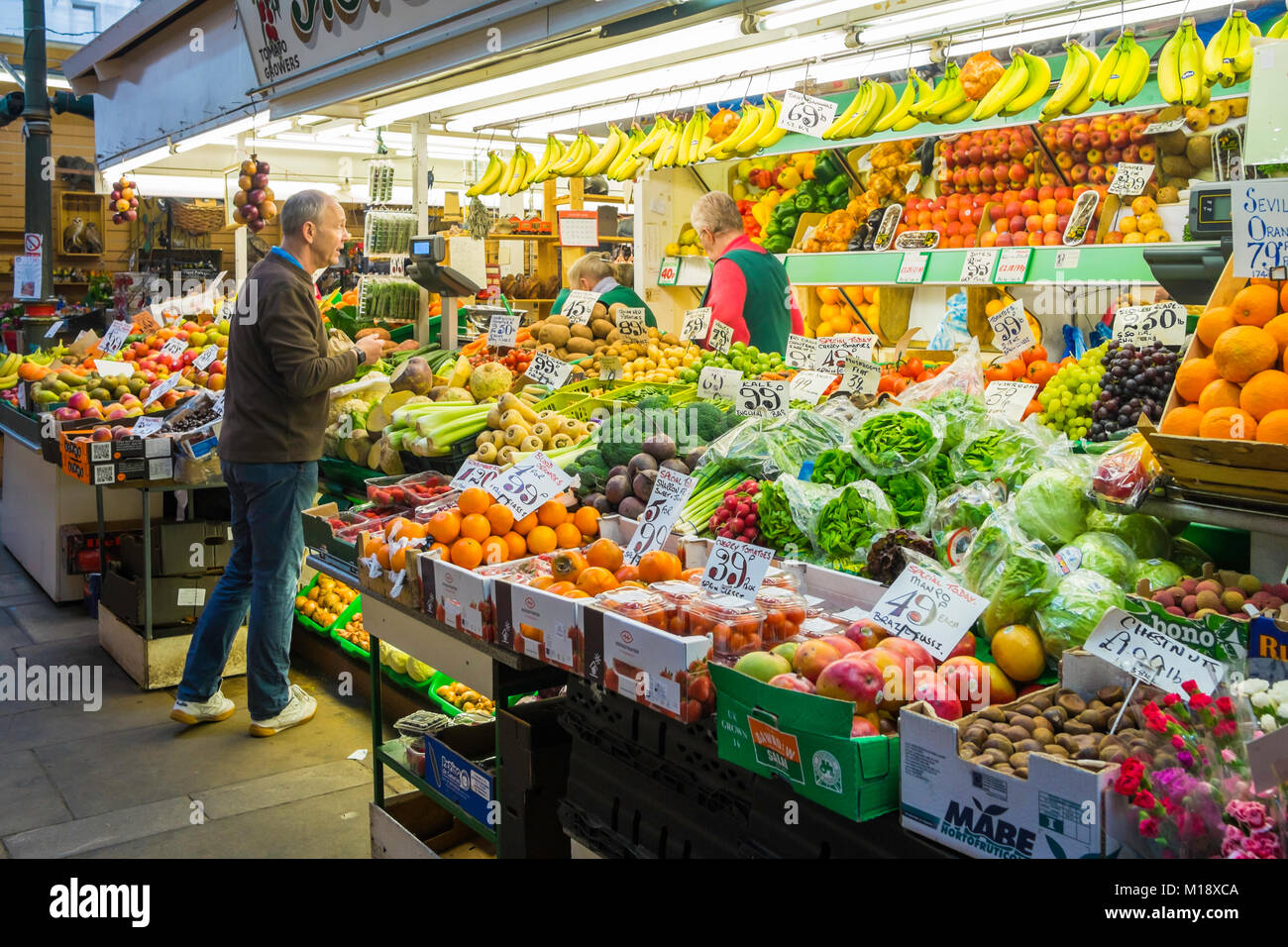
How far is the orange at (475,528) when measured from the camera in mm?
2842

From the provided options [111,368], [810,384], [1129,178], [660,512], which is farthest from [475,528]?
[111,368]

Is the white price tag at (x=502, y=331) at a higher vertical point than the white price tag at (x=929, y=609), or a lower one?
higher

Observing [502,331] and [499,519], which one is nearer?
[499,519]

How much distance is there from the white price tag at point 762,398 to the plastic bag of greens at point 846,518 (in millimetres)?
1234

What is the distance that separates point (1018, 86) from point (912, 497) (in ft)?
8.59

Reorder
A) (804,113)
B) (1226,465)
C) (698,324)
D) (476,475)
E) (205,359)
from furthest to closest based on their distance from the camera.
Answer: (205,359) < (698,324) < (804,113) < (476,475) < (1226,465)

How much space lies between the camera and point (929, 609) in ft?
6.81

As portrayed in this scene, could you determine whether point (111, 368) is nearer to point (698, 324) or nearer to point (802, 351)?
point (698, 324)

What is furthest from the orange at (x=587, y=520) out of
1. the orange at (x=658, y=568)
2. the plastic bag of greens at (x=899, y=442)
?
the plastic bag of greens at (x=899, y=442)

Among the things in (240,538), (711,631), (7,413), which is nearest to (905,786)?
(711,631)

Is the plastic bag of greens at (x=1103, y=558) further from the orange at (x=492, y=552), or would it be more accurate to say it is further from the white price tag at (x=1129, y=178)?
the white price tag at (x=1129, y=178)

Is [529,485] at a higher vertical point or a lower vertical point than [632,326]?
lower

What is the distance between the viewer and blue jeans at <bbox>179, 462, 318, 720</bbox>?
414 cm
